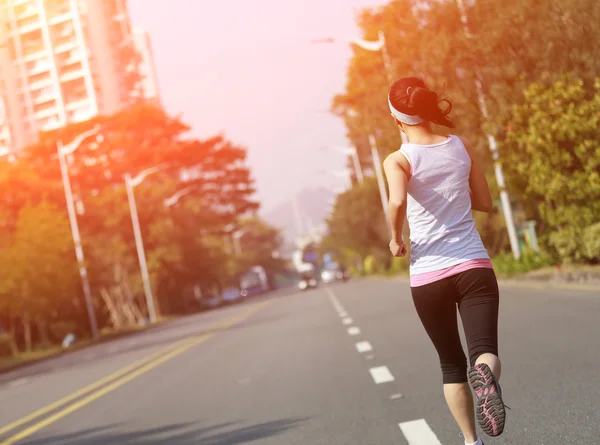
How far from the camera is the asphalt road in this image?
7051mm

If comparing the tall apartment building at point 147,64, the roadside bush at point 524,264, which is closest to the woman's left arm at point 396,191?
the roadside bush at point 524,264

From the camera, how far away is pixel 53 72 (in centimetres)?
12900

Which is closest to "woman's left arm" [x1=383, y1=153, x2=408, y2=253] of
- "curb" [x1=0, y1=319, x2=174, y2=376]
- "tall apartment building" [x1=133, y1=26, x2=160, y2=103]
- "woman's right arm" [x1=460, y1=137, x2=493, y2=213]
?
"woman's right arm" [x1=460, y1=137, x2=493, y2=213]

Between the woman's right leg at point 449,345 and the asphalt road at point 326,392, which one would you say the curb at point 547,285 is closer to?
the asphalt road at point 326,392

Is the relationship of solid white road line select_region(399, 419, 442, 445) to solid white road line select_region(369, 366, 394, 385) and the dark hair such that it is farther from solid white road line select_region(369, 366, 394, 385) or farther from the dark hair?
solid white road line select_region(369, 366, 394, 385)

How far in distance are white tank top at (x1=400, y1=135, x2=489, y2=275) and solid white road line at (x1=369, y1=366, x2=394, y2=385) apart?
16.8 ft

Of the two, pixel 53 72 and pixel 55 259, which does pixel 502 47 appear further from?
pixel 53 72


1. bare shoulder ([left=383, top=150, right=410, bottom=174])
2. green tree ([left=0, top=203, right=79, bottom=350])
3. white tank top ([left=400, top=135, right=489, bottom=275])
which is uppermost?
green tree ([left=0, top=203, right=79, bottom=350])

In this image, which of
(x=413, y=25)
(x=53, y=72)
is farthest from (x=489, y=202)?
(x=53, y=72)

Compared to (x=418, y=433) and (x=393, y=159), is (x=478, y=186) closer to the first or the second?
(x=393, y=159)

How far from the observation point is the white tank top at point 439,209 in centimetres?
479

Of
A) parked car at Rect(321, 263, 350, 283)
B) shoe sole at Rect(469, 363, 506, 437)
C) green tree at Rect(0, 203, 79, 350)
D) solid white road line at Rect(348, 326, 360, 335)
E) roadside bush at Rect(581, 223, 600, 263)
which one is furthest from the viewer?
parked car at Rect(321, 263, 350, 283)

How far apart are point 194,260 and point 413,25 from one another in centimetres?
4331

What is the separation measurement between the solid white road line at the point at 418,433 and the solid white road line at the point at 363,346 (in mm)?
6262
